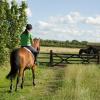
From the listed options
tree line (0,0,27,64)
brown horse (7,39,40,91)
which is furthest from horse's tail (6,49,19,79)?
tree line (0,0,27,64)

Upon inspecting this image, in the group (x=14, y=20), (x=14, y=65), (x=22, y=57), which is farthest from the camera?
(x=14, y=20)

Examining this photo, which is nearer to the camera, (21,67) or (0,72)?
(21,67)

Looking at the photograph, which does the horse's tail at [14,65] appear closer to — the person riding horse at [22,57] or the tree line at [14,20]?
the person riding horse at [22,57]

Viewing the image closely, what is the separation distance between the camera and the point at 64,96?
13.0m

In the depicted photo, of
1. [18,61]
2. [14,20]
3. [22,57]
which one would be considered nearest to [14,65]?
[18,61]

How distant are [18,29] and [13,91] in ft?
43.6

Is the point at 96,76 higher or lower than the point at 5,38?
lower

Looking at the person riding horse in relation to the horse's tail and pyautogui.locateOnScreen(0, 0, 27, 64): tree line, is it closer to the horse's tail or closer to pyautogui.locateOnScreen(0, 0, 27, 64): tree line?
the horse's tail

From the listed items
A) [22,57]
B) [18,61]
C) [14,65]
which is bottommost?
[14,65]

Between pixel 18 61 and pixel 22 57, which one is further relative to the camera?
pixel 22 57

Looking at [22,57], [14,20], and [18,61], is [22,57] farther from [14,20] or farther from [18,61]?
[14,20]

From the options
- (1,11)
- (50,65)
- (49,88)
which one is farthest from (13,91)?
(50,65)

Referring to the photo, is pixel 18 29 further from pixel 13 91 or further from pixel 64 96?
pixel 64 96

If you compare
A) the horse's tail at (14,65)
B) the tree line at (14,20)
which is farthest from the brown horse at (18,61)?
the tree line at (14,20)
